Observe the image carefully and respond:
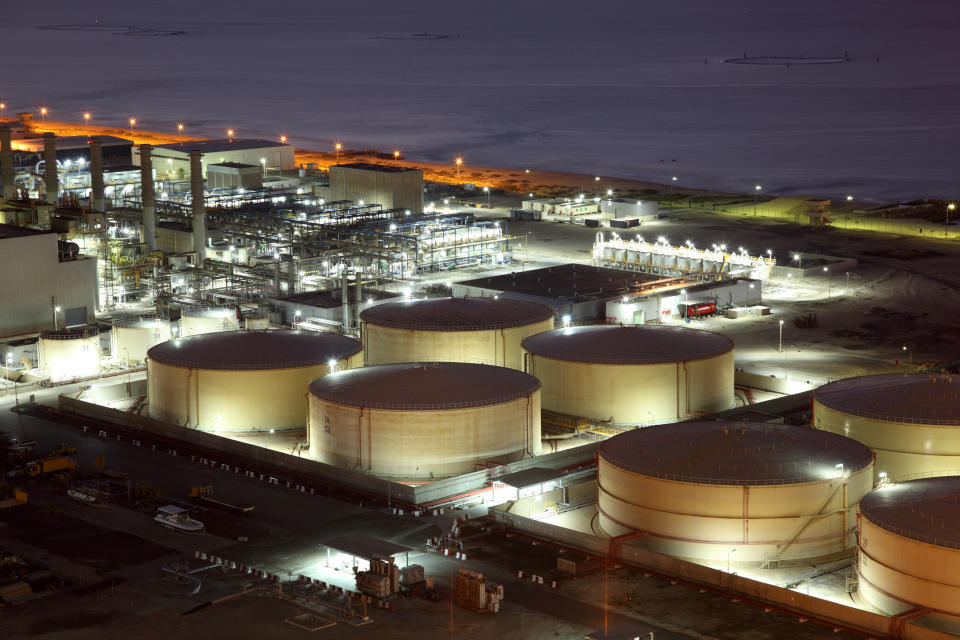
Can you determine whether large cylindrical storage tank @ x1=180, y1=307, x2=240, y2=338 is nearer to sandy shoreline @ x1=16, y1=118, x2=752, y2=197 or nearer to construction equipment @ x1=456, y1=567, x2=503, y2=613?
construction equipment @ x1=456, y1=567, x2=503, y2=613

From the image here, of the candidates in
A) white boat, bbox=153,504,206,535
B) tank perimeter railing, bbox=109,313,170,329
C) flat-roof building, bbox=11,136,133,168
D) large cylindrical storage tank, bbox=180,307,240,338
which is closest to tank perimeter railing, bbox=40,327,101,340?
tank perimeter railing, bbox=109,313,170,329

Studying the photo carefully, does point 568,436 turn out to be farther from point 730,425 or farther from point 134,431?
point 134,431

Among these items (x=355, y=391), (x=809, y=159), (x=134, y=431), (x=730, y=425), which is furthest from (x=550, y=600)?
(x=809, y=159)

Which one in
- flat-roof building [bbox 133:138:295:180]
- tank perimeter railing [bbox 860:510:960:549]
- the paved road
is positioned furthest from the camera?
flat-roof building [bbox 133:138:295:180]

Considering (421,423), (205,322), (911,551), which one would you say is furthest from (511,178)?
(911,551)

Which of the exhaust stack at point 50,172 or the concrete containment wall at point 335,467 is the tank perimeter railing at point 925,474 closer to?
the concrete containment wall at point 335,467

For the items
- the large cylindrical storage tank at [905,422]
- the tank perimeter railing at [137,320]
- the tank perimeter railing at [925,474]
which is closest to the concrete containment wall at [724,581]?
the large cylindrical storage tank at [905,422]
